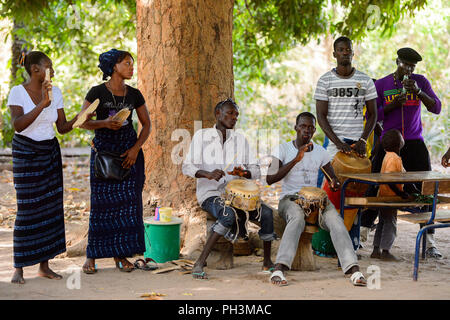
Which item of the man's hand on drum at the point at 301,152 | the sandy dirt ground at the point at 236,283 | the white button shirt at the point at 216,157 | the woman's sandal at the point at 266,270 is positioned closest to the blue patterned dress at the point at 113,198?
the sandy dirt ground at the point at 236,283

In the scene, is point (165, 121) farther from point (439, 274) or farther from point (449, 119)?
point (449, 119)

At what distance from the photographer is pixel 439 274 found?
4.90 meters

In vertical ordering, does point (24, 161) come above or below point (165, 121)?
below

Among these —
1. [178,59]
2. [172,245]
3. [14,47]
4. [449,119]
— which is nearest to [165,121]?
[178,59]

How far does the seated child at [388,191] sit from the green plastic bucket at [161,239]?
2003 millimetres

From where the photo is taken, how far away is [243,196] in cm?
471

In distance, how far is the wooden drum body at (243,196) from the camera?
15.4 feet

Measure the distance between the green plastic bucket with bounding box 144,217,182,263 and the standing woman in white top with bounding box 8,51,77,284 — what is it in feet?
3.06

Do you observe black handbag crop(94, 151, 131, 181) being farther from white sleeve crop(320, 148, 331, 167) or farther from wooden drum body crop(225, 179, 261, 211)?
white sleeve crop(320, 148, 331, 167)

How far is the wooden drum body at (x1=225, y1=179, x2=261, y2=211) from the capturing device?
4707mm

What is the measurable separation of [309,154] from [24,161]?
8.12 ft

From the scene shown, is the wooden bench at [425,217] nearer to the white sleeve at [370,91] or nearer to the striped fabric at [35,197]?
the white sleeve at [370,91]

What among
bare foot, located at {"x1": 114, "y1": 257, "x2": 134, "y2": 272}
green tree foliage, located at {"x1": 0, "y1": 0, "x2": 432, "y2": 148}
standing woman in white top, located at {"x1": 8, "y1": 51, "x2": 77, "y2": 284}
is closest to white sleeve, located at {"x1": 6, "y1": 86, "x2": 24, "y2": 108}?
standing woman in white top, located at {"x1": 8, "y1": 51, "x2": 77, "y2": 284}

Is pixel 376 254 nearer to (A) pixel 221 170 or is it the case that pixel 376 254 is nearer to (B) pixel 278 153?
(B) pixel 278 153
